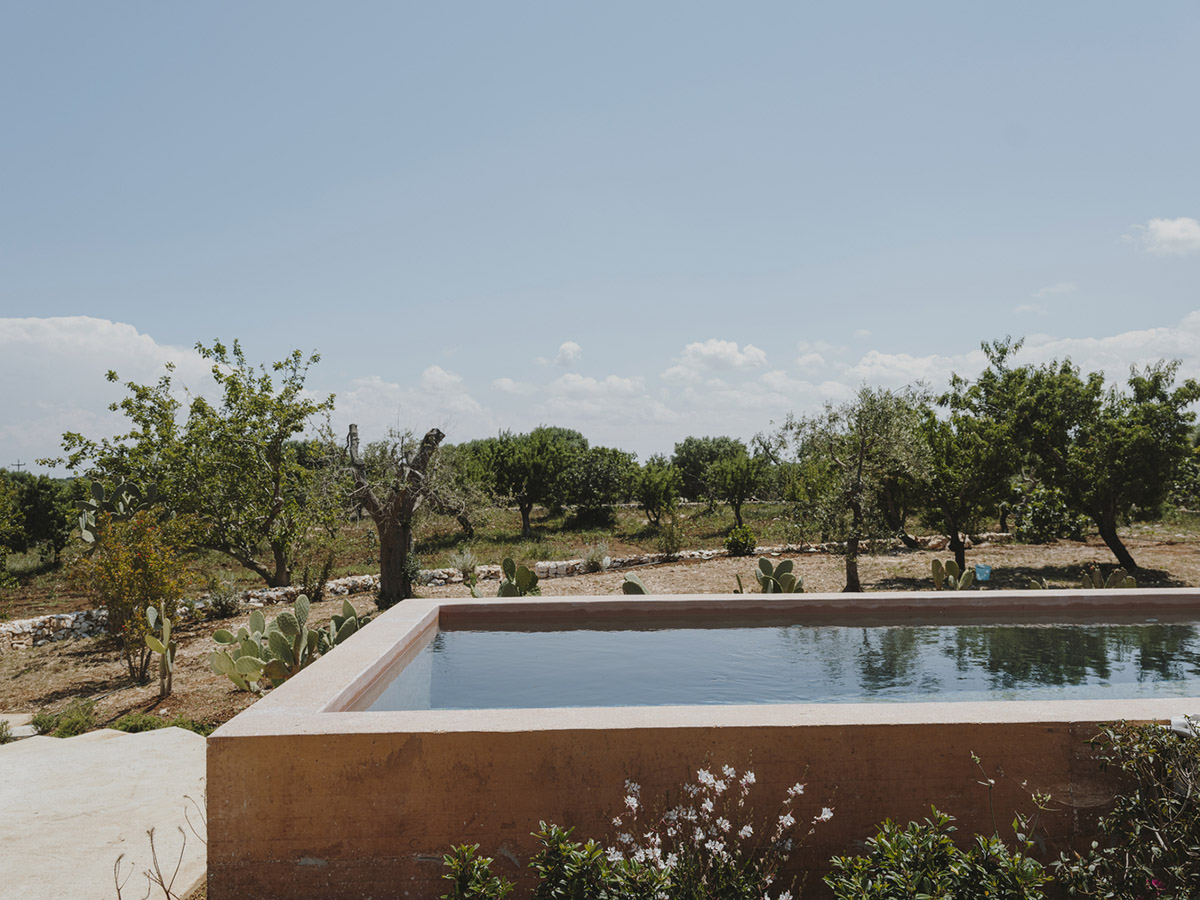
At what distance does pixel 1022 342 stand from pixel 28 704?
65.0 ft

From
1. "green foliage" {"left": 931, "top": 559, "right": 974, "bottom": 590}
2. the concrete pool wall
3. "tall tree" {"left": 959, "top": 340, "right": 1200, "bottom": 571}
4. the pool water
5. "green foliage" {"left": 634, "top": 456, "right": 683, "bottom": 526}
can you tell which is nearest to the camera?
the concrete pool wall

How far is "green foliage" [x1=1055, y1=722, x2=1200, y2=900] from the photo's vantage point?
266 cm

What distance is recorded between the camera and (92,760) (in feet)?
17.8

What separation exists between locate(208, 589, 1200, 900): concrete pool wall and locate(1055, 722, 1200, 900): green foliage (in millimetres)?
131

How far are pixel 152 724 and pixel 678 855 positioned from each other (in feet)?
20.8

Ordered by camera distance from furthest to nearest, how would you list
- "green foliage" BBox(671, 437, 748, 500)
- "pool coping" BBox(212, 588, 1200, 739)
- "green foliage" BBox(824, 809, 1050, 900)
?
1. "green foliage" BBox(671, 437, 748, 500)
2. "pool coping" BBox(212, 588, 1200, 739)
3. "green foliage" BBox(824, 809, 1050, 900)

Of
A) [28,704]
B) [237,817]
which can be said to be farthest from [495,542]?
[237,817]

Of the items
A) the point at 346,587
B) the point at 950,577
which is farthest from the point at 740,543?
the point at 346,587

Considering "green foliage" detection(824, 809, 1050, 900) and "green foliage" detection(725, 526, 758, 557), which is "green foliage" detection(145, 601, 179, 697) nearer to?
"green foliage" detection(824, 809, 1050, 900)

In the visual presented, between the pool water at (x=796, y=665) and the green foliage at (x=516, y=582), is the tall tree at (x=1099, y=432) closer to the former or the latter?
the pool water at (x=796, y=665)

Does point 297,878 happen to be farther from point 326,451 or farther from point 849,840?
point 326,451

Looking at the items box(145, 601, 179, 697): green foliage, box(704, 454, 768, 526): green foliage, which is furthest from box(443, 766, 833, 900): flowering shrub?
box(704, 454, 768, 526): green foliage

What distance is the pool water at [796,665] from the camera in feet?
17.4

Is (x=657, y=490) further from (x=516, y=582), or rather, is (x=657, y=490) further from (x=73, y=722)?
(x=73, y=722)
